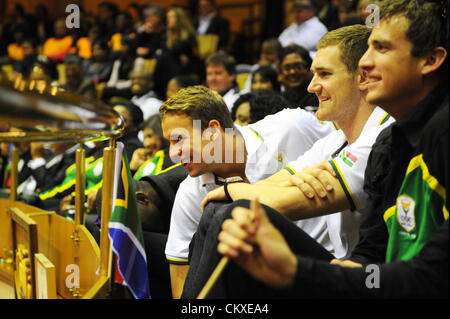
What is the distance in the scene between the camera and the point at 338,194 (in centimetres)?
161

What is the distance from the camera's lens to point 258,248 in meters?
1.14

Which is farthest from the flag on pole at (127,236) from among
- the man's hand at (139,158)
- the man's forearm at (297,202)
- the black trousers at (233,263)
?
the man's hand at (139,158)

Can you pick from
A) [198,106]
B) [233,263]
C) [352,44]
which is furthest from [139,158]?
[233,263]

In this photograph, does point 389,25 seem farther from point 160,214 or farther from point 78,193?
point 160,214

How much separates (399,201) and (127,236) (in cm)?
65

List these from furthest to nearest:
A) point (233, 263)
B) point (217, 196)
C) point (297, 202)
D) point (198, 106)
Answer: point (198, 106) < point (217, 196) < point (297, 202) < point (233, 263)

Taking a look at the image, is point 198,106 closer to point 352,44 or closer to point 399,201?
point 352,44

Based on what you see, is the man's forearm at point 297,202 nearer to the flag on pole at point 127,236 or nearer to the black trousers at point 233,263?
the black trousers at point 233,263

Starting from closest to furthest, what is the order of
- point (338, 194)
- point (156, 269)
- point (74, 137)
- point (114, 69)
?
point (74, 137) → point (338, 194) → point (156, 269) → point (114, 69)

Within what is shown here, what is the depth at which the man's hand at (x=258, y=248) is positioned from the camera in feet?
3.66

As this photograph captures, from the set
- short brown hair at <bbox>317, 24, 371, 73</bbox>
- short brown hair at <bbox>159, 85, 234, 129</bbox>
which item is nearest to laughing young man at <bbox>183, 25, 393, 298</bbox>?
short brown hair at <bbox>317, 24, 371, 73</bbox>

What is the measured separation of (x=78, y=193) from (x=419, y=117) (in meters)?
1.11

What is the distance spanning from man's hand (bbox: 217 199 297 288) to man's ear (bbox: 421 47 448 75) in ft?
1.64
